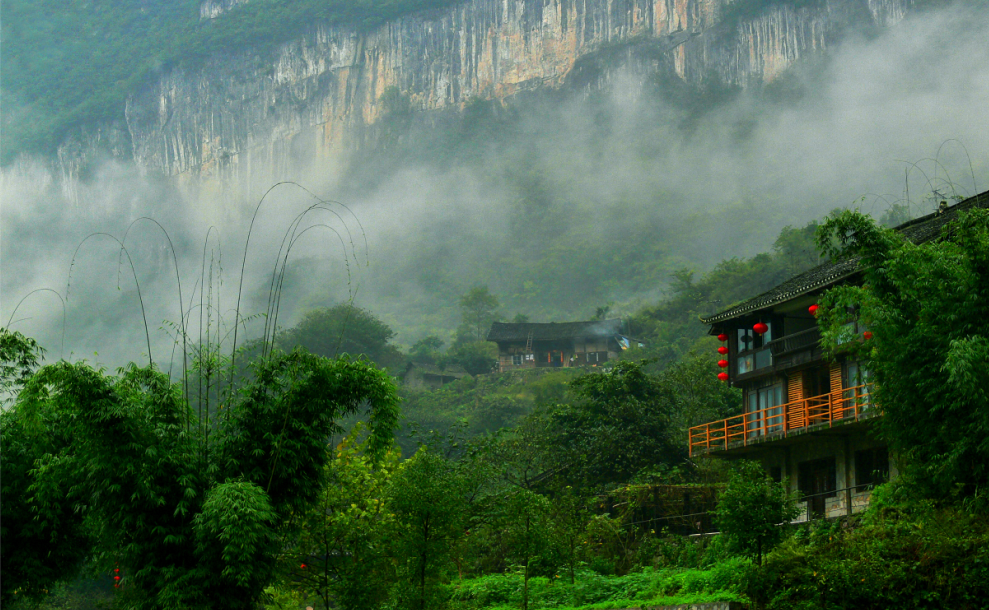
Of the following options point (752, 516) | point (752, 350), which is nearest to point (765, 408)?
point (752, 350)

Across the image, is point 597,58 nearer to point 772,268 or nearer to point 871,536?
point 772,268

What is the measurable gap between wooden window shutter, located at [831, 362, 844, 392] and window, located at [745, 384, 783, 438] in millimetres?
2248

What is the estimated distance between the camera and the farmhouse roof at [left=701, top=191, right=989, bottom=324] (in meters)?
25.9

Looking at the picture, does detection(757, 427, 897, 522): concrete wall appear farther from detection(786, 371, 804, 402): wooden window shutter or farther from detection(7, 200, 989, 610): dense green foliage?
detection(7, 200, 989, 610): dense green foliage

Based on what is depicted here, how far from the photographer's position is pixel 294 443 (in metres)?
14.9

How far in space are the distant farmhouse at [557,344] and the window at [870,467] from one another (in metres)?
79.6

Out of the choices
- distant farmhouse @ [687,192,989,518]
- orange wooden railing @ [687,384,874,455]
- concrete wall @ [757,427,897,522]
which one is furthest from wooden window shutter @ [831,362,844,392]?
concrete wall @ [757,427,897,522]

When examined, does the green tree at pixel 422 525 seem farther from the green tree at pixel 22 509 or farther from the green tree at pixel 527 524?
the green tree at pixel 22 509

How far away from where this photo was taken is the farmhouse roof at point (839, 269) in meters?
25.9

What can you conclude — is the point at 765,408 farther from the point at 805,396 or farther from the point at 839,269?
the point at 839,269

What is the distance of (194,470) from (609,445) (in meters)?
26.7

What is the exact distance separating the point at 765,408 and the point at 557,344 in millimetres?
77935

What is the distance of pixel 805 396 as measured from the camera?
1224 inches

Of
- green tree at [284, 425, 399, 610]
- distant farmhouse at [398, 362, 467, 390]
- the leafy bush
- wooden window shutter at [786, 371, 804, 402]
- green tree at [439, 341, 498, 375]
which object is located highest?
green tree at [439, 341, 498, 375]
